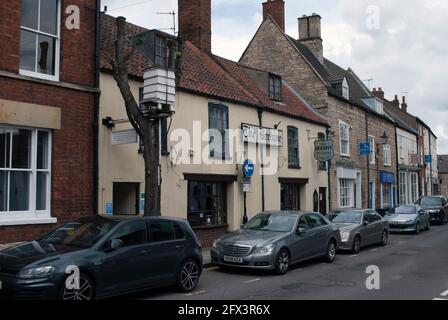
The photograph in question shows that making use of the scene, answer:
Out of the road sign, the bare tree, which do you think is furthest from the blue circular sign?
the road sign

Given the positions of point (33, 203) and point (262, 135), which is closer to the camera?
point (33, 203)

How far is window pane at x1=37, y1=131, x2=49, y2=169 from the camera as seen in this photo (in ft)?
37.7

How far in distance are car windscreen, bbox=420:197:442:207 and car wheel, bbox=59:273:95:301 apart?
85.2 ft

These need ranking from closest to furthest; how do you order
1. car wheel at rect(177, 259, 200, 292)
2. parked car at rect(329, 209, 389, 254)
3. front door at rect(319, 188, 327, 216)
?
car wheel at rect(177, 259, 200, 292) → parked car at rect(329, 209, 389, 254) → front door at rect(319, 188, 327, 216)

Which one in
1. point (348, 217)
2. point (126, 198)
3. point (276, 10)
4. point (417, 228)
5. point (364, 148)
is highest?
point (276, 10)

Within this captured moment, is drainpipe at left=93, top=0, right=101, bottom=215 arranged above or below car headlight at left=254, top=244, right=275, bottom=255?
above

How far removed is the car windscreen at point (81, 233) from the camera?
26.7 feet

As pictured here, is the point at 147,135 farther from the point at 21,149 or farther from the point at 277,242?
the point at 277,242

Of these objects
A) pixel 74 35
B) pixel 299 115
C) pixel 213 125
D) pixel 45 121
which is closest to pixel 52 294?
pixel 45 121

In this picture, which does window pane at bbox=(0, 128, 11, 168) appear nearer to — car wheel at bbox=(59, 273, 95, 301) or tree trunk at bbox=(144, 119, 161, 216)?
tree trunk at bbox=(144, 119, 161, 216)

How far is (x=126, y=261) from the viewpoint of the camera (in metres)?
8.22

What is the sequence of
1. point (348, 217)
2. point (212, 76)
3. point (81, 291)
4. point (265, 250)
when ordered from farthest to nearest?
point (212, 76) < point (348, 217) < point (265, 250) < point (81, 291)

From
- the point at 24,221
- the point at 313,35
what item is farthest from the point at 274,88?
the point at 24,221

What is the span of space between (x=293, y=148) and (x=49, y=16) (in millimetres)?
12536
